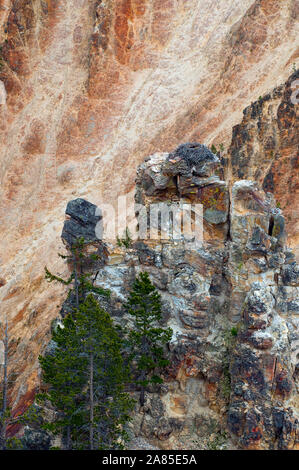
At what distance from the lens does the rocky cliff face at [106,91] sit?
201 feet

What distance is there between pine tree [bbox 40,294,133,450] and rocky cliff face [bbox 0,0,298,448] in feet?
77.7

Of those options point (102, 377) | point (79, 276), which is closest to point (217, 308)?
point (102, 377)

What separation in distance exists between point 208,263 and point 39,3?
184ft

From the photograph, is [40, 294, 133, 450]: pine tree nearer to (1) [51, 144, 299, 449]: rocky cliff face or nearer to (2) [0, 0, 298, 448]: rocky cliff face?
(1) [51, 144, 299, 449]: rocky cliff face

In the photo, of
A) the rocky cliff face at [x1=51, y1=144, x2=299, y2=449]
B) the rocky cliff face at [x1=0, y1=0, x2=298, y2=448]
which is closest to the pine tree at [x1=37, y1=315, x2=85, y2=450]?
the rocky cliff face at [x1=51, y1=144, x2=299, y2=449]

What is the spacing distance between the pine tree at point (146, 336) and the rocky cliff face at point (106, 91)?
2233 centimetres

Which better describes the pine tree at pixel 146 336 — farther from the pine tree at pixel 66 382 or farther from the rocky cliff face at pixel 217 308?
the pine tree at pixel 66 382

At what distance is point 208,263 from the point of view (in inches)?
1409

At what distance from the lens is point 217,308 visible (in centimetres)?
3553

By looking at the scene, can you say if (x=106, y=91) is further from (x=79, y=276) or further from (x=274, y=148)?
(x=79, y=276)

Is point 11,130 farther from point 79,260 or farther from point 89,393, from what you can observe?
point 89,393

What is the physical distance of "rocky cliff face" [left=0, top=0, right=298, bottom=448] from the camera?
61.4 meters

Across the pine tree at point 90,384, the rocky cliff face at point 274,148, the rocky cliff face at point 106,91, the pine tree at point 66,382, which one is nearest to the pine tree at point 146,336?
the pine tree at point 90,384

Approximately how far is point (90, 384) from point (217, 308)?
10.3 meters
